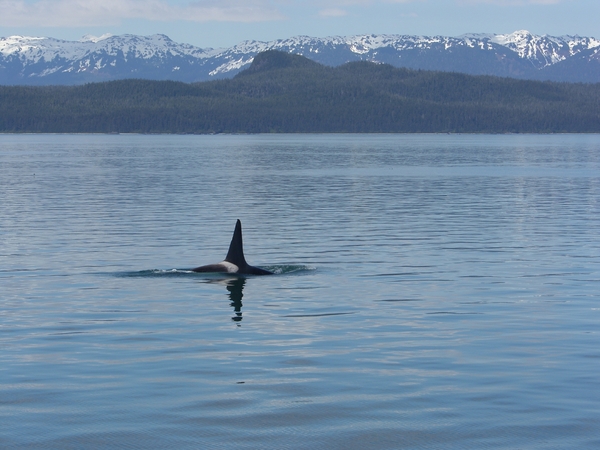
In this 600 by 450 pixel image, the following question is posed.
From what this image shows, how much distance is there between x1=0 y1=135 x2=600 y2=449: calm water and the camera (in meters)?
14.1

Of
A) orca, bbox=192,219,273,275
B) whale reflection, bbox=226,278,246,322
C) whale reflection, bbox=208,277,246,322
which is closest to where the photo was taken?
whale reflection, bbox=226,278,246,322

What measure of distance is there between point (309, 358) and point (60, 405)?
17.1ft

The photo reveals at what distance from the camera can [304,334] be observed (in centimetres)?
2094

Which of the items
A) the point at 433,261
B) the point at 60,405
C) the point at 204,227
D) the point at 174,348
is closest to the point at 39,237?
the point at 204,227

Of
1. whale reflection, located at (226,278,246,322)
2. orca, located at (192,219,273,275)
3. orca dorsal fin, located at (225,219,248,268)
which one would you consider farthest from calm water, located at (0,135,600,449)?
orca dorsal fin, located at (225,219,248,268)

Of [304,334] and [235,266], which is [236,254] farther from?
[304,334]

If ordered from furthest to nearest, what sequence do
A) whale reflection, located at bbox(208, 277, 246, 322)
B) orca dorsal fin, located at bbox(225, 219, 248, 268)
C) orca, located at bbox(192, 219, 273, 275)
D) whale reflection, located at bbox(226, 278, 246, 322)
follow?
orca, located at bbox(192, 219, 273, 275) < orca dorsal fin, located at bbox(225, 219, 248, 268) < whale reflection, located at bbox(208, 277, 246, 322) < whale reflection, located at bbox(226, 278, 246, 322)

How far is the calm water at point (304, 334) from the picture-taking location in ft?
46.4

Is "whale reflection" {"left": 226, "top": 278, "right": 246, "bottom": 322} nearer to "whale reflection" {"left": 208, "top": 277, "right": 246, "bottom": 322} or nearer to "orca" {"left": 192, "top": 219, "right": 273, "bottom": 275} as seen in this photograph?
"whale reflection" {"left": 208, "top": 277, "right": 246, "bottom": 322}

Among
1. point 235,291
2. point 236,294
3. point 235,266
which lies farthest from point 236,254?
point 236,294

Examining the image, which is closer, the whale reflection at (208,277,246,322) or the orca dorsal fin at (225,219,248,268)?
the whale reflection at (208,277,246,322)

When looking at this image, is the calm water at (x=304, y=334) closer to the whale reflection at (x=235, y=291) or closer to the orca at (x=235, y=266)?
the whale reflection at (x=235, y=291)

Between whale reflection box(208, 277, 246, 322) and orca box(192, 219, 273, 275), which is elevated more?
orca box(192, 219, 273, 275)

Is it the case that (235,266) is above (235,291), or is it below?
above
